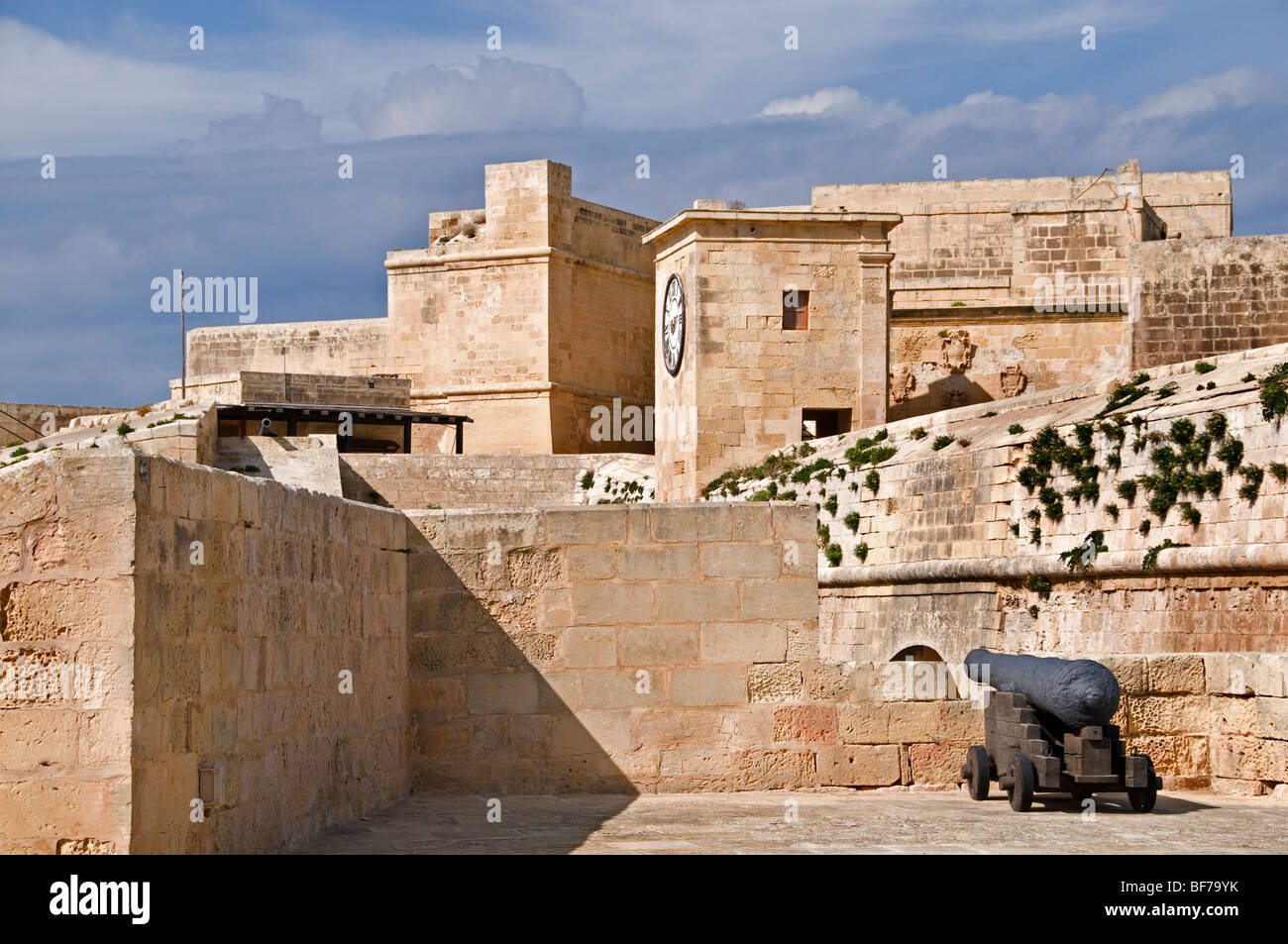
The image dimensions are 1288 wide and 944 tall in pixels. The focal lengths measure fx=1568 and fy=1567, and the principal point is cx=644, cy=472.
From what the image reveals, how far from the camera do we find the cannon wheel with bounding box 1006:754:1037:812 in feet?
21.5

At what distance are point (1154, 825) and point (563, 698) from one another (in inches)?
108

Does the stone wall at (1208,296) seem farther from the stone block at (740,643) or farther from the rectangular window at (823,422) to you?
the stone block at (740,643)

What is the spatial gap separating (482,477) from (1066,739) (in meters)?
19.8

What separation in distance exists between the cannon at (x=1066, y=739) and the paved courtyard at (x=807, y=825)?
0.38ft

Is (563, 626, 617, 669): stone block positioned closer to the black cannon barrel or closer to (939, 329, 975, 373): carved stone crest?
the black cannon barrel

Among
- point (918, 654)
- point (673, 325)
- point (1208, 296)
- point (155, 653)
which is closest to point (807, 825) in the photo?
point (155, 653)

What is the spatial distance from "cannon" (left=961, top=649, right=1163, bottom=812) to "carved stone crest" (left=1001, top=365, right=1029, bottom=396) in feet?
54.5

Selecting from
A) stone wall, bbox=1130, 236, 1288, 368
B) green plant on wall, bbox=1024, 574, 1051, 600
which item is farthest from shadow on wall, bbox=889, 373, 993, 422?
green plant on wall, bbox=1024, 574, 1051, 600

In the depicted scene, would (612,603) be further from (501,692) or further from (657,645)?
(501,692)

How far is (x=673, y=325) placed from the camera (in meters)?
21.4

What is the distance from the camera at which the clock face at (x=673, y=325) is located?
21031 mm
